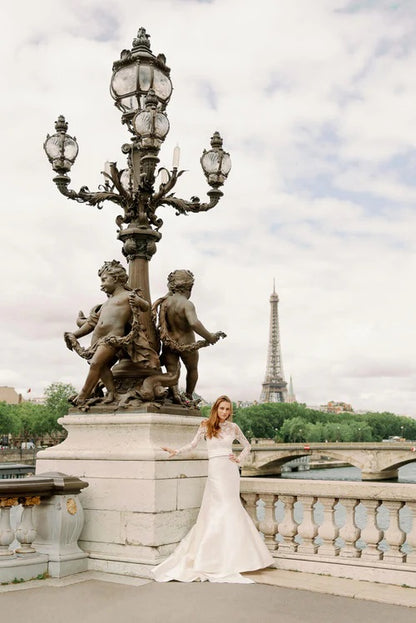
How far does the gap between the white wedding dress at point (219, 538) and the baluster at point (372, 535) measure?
94 cm

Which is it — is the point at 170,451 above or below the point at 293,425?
below

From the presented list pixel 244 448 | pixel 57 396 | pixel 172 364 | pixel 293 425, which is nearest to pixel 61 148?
pixel 172 364

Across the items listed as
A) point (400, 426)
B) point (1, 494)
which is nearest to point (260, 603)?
point (1, 494)

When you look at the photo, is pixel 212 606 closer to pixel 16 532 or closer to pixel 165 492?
pixel 165 492

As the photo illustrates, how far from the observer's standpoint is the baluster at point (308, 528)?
7164mm

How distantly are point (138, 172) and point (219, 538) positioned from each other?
4.18 meters

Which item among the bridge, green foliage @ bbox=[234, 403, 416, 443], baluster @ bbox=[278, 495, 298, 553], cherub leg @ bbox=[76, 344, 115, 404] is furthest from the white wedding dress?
green foliage @ bbox=[234, 403, 416, 443]

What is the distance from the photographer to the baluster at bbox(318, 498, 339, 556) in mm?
7020

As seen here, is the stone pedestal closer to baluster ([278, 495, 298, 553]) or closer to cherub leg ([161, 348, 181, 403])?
cherub leg ([161, 348, 181, 403])

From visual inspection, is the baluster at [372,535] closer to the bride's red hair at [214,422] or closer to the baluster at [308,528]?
the baluster at [308,528]

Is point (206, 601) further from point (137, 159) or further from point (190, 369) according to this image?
point (137, 159)

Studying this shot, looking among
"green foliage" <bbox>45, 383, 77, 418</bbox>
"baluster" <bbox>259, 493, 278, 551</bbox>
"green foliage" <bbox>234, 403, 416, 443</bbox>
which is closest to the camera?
"baluster" <bbox>259, 493, 278, 551</bbox>

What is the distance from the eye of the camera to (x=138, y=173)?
8.29 metres

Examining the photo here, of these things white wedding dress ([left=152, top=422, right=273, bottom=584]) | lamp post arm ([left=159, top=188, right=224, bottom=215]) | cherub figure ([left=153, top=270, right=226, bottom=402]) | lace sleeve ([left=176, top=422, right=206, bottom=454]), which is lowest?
white wedding dress ([left=152, top=422, right=273, bottom=584])
